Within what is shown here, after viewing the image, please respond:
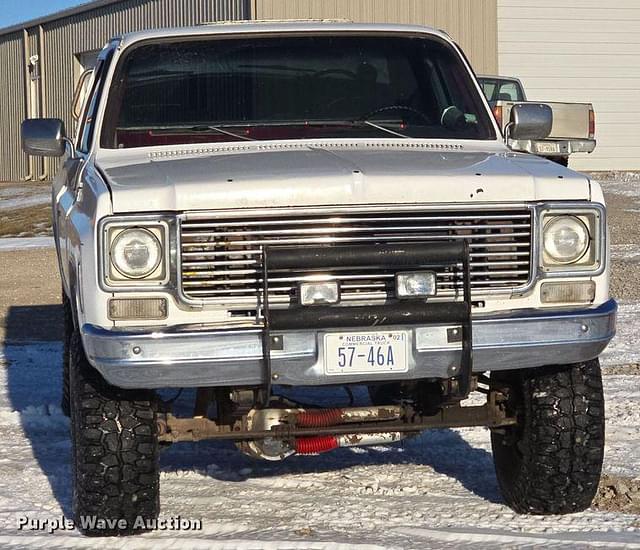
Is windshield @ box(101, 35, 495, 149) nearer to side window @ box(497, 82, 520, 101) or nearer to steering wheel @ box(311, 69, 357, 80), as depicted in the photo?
steering wheel @ box(311, 69, 357, 80)

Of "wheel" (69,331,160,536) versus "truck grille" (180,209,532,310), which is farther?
"wheel" (69,331,160,536)

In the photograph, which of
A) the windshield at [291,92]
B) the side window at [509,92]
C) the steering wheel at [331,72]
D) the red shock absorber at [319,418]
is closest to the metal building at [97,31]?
the side window at [509,92]

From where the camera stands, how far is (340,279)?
4797 mm

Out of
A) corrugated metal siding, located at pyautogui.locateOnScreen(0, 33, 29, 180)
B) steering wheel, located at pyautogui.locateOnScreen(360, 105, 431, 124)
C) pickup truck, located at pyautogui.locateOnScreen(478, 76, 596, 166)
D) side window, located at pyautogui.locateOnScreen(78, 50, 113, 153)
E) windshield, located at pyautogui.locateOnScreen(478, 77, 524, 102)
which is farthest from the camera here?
corrugated metal siding, located at pyautogui.locateOnScreen(0, 33, 29, 180)

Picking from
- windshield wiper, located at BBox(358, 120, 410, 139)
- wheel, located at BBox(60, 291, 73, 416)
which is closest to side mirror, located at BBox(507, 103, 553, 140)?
windshield wiper, located at BBox(358, 120, 410, 139)

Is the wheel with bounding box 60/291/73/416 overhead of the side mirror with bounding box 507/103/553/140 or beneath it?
beneath

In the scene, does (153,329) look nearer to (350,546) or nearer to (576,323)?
(350,546)

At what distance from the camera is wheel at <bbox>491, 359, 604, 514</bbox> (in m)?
5.23

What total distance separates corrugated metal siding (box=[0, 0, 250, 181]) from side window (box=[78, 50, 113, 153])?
68.2ft

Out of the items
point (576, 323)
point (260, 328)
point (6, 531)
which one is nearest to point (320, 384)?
point (260, 328)

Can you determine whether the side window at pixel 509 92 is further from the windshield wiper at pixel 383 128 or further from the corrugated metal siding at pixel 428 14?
the windshield wiper at pixel 383 128

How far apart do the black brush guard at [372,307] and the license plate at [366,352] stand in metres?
0.05

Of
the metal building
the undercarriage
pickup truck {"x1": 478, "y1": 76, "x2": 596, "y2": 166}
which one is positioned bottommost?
the undercarriage

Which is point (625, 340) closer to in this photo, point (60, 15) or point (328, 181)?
point (328, 181)
